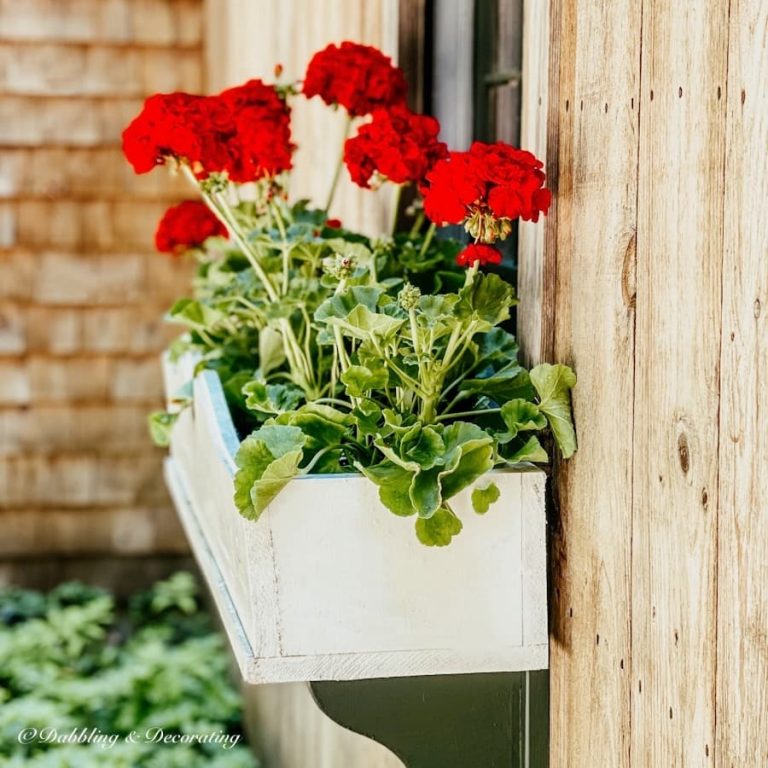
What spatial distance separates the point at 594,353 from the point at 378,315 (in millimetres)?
204

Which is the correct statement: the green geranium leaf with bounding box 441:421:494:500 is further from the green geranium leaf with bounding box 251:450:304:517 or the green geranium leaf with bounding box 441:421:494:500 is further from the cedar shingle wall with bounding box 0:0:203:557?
the cedar shingle wall with bounding box 0:0:203:557

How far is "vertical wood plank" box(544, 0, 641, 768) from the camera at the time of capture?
1.03m

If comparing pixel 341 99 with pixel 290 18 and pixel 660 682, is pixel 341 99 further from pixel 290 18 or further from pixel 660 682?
pixel 290 18

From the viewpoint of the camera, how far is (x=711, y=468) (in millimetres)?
869

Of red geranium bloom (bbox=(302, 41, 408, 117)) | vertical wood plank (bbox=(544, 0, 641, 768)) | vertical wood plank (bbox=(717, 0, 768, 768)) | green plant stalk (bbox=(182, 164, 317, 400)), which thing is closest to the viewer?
vertical wood plank (bbox=(717, 0, 768, 768))

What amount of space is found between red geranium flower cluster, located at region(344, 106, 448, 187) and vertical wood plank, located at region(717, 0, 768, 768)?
22.0 inches

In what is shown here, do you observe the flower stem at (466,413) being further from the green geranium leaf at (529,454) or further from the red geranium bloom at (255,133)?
the red geranium bloom at (255,133)

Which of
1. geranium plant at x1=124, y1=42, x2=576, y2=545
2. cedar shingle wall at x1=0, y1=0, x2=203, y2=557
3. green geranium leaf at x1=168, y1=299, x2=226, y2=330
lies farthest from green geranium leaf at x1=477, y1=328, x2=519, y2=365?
cedar shingle wall at x1=0, y1=0, x2=203, y2=557

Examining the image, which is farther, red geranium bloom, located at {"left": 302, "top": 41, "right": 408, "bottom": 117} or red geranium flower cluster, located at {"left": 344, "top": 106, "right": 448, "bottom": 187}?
red geranium bloom, located at {"left": 302, "top": 41, "right": 408, "bottom": 117}

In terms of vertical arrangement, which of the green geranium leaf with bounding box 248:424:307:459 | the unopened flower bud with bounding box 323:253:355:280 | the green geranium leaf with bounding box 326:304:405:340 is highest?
the unopened flower bud with bounding box 323:253:355:280

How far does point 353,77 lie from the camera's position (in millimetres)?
1525

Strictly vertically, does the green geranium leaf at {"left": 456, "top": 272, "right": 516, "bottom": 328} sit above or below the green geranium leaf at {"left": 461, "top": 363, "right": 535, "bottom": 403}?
above

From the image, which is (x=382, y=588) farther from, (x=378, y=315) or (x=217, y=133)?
(x=217, y=133)

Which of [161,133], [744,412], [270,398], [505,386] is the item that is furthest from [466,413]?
[161,133]
